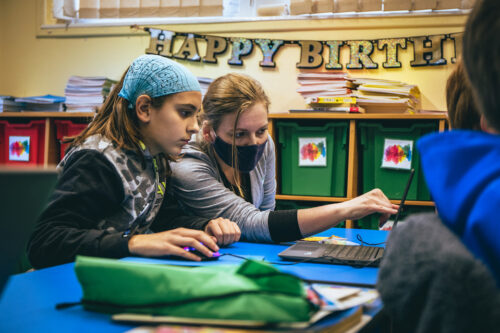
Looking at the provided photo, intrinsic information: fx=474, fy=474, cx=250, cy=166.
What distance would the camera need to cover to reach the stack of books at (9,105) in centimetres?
300

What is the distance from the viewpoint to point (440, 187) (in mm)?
542

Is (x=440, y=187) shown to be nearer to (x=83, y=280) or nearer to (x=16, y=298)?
(x=83, y=280)

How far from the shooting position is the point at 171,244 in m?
1.07

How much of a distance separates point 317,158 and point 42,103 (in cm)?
176

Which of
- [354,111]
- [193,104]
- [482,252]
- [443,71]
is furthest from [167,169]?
[443,71]

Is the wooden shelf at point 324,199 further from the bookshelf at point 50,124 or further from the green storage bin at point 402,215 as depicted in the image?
the bookshelf at point 50,124

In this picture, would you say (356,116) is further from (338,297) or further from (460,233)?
(460,233)

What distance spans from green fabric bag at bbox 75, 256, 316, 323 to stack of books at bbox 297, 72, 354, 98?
2090 millimetres

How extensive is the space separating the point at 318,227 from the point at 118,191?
1.87 ft

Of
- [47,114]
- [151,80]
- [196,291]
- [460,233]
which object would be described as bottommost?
[196,291]

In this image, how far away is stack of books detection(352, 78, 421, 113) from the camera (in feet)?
8.41

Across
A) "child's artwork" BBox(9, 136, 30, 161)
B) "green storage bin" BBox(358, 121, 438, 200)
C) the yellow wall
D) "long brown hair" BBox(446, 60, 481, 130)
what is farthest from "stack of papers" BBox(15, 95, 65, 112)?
"long brown hair" BBox(446, 60, 481, 130)

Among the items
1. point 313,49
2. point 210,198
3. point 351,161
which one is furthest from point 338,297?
point 313,49

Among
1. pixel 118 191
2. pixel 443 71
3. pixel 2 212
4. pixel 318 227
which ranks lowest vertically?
pixel 318 227
